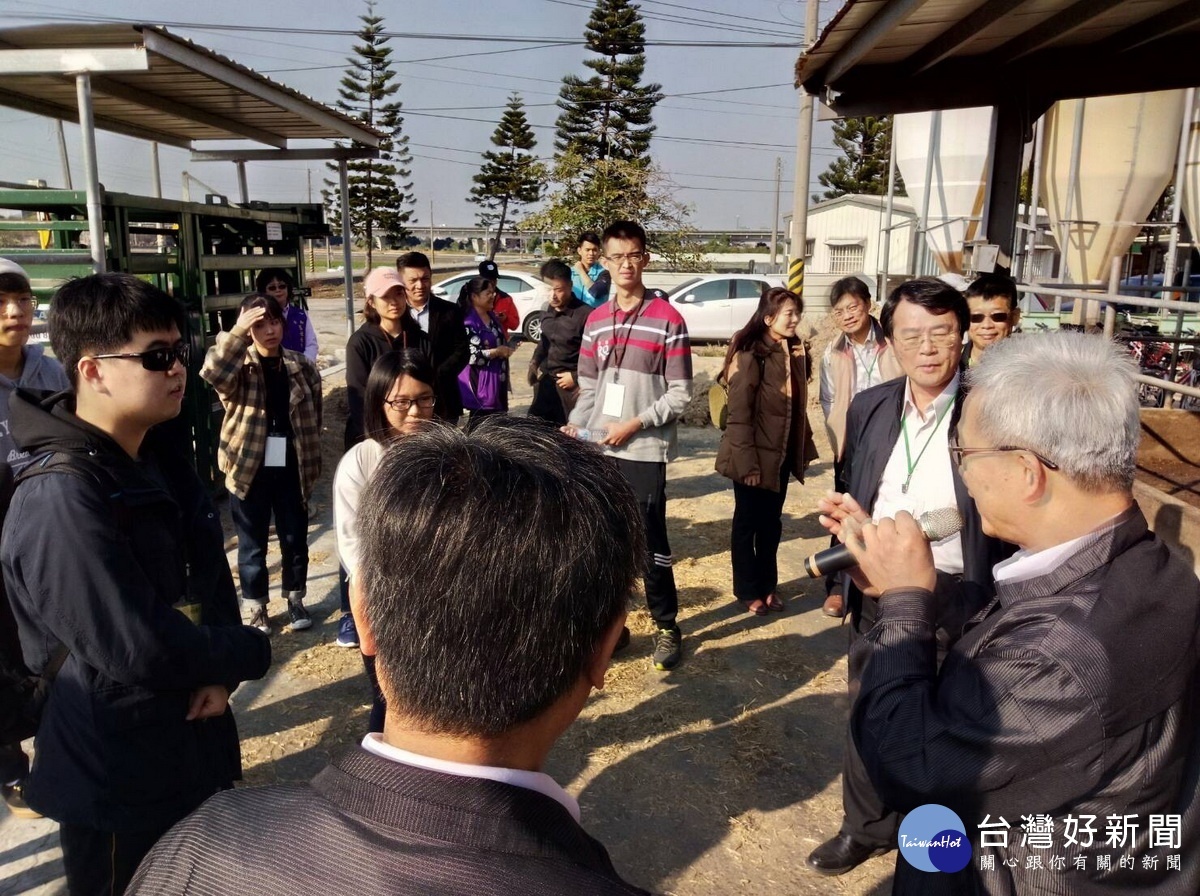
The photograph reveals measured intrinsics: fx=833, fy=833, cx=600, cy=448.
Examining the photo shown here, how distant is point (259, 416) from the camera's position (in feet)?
13.8

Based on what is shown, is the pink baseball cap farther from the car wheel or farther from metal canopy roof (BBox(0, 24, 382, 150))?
the car wheel

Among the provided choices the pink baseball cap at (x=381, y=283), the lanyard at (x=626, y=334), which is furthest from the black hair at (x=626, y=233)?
the pink baseball cap at (x=381, y=283)

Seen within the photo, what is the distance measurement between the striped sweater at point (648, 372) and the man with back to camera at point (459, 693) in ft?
9.50

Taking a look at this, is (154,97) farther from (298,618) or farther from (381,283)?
(298,618)

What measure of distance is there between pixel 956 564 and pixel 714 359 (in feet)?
40.5

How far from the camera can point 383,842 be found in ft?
2.51

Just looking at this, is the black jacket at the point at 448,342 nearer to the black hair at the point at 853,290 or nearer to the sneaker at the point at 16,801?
the black hair at the point at 853,290

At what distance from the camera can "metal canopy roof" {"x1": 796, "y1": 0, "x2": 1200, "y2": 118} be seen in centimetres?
304

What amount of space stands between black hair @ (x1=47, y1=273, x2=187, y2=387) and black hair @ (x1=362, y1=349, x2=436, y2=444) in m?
0.93

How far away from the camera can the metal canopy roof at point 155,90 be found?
4254mm

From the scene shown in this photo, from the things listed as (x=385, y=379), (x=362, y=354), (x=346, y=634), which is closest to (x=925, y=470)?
(x=385, y=379)

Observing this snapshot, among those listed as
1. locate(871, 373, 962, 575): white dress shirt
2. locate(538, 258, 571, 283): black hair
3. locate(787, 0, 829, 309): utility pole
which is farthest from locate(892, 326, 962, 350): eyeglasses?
locate(787, 0, 829, 309): utility pole

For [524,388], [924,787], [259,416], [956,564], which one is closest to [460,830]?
[924,787]

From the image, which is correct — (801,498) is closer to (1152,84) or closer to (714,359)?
(1152,84)
